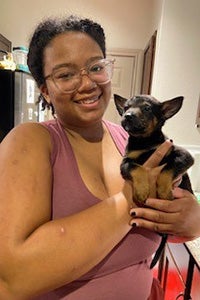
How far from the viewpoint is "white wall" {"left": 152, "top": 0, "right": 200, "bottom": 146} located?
2.30 m

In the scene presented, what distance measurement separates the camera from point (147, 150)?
89 cm

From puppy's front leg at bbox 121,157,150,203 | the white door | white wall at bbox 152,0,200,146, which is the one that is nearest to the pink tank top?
puppy's front leg at bbox 121,157,150,203

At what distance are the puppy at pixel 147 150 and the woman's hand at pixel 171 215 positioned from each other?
0.03 m

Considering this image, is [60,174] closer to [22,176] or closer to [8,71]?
[22,176]

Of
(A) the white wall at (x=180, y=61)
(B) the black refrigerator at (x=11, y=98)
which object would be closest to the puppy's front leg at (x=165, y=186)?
(A) the white wall at (x=180, y=61)

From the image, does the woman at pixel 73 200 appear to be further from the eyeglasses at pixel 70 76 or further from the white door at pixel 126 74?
the white door at pixel 126 74

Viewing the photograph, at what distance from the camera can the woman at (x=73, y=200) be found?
61 centimetres

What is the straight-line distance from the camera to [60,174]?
741 millimetres

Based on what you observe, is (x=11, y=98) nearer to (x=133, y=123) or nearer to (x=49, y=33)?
(x=49, y=33)

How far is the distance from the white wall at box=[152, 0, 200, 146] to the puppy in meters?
1.54

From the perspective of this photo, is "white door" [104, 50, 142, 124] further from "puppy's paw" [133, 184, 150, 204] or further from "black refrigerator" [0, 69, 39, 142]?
"puppy's paw" [133, 184, 150, 204]

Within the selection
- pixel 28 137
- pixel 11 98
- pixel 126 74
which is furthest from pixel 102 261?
pixel 126 74

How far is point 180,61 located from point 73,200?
195 cm

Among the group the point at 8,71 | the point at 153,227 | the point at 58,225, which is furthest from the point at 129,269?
the point at 8,71
